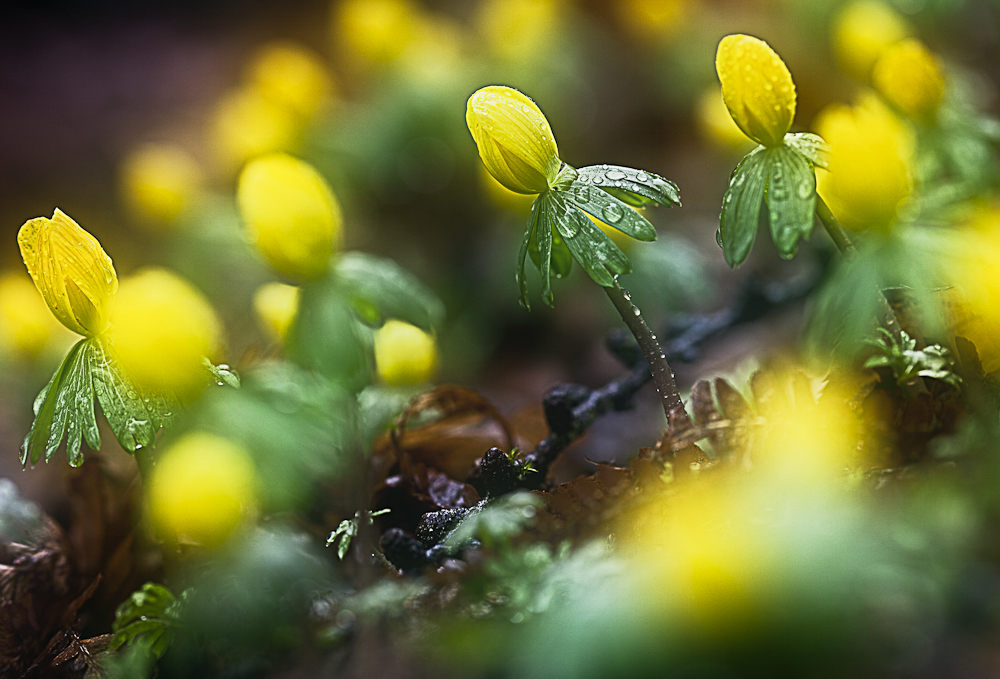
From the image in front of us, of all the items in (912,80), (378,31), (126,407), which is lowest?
(126,407)

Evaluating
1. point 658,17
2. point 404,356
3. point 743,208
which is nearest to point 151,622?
point 404,356

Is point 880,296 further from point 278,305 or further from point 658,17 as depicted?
point 658,17

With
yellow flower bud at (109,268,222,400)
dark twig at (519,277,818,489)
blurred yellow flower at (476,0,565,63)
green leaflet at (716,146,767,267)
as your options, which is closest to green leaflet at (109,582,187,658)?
yellow flower bud at (109,268,222,400)

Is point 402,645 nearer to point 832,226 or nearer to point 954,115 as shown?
point 832,226

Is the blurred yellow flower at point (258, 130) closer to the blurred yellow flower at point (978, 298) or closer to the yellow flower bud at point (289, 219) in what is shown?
the yellow flower bud at point (289, 219)

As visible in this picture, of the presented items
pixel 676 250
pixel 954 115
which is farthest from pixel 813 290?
pixel 954 115

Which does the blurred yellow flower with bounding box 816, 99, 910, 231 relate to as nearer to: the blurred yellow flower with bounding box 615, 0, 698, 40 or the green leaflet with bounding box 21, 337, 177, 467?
the green leaflet with bounding box 21, 337, 177, 467
